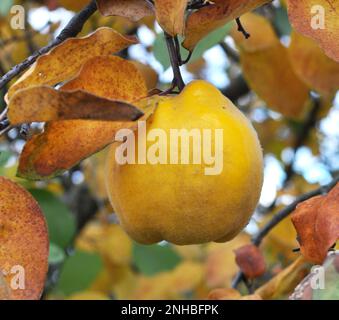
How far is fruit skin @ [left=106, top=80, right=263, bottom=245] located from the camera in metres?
0.63

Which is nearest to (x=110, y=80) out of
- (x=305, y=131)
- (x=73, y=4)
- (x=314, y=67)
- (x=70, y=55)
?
(x=70, y=55)

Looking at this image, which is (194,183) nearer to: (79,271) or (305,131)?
(79,271)

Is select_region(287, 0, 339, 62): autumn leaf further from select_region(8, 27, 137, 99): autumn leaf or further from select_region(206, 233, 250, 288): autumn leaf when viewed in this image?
select_region(206, 233, 250, 288): autumn leaf

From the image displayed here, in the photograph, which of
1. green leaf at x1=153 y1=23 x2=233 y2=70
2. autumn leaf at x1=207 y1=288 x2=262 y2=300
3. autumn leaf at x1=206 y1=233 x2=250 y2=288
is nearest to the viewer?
autumn leaf at x1=207 y1=288 x2=262 y2=300

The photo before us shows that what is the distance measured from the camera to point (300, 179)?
2461 mm

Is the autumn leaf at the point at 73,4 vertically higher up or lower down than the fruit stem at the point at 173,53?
lower down

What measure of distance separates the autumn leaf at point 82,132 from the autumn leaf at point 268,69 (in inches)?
27.2

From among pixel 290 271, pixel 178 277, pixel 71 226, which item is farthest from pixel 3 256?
pixel 178 277

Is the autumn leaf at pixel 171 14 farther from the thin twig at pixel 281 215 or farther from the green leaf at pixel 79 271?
the green leaf at pixel 79 271

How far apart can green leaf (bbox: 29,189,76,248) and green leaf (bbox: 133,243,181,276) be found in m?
0.30

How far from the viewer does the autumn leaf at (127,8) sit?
72 centimetres

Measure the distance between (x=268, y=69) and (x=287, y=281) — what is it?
1.81 feet

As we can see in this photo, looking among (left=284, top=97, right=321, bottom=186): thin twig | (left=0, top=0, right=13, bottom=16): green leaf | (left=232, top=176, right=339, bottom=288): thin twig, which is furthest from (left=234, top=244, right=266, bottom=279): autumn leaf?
(left=284, top=97, right=321, bottom=186): thin twig

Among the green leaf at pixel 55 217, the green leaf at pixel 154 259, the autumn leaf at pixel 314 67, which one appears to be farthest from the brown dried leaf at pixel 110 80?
the green leaf at pixel 154 259
